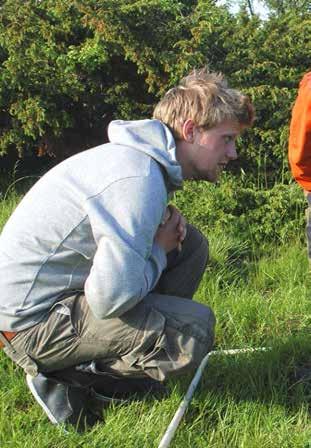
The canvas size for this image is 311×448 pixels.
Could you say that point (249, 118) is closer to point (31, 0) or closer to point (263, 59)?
point (263, 59)

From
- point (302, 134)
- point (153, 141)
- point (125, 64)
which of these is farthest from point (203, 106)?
point (125, 64)

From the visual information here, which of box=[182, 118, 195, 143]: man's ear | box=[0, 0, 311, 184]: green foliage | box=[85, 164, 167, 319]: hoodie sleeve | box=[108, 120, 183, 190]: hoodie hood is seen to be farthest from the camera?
box=[0, 0, 311, 184]: green foliage

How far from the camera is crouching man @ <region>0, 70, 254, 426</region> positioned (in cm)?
222

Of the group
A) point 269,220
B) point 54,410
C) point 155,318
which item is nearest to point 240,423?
point 155,318

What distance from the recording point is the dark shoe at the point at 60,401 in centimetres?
252

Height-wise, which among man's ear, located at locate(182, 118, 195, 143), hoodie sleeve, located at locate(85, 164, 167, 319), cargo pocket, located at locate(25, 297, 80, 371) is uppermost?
man's ear, located at locate(182, 118, 195, 143)

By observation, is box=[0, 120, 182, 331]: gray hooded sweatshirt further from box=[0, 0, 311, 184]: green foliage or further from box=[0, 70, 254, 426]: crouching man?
box=[0, 0, 311, 184]: green foliage

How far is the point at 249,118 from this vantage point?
8.68 ft

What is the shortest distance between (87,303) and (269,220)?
2333 millimetres

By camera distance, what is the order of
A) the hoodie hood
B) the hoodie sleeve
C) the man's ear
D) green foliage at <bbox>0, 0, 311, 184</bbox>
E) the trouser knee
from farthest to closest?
green foliage at <bbox>0, 0, 311, 184</bbox> < the trouser knee < the man's ear < the hoodie hood < the hoodie sleeve

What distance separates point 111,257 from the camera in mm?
2180

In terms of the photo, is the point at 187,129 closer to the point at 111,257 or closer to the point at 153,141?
the point at 153,141

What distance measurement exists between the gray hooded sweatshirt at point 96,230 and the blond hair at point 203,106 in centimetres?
11

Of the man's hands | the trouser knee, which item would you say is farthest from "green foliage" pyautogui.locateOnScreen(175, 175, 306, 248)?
the man's hands
